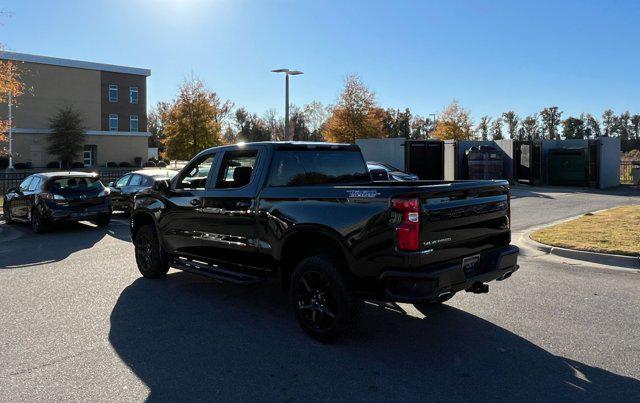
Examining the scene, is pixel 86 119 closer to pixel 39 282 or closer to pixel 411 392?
pixel 39 282

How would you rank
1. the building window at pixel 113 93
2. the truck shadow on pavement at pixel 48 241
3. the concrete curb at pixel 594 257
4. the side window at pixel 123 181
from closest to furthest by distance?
the concrete curb at pixel 594 257 < the truck shadow on pavement at pixel 48 241 < the side window at pixel 123 181 < the building window at pixel 113 93

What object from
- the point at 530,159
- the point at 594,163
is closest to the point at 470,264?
the point at 594,163

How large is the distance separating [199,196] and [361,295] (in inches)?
105

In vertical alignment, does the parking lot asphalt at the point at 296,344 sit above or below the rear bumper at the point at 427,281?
below

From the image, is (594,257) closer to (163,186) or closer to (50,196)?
(163,186)

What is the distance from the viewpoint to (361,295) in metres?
4.52

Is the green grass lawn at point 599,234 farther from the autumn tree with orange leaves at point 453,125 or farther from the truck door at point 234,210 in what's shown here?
the autumn tree with orange leaves at point 453,125

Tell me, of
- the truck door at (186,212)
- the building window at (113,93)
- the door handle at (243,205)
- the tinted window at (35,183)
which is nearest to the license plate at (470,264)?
the door handle at (243,205)

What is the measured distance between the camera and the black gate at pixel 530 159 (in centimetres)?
2612

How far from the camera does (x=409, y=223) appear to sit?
4121 mm

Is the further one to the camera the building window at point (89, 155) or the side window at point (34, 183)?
the building window at point (89, 155)

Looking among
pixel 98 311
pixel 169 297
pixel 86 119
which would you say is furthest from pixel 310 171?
pixel 86 119

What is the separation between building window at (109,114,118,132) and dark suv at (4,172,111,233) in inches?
1812

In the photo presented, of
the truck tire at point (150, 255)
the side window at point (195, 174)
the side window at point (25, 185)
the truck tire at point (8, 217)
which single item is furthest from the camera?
the truck tire at point (8, 217)
